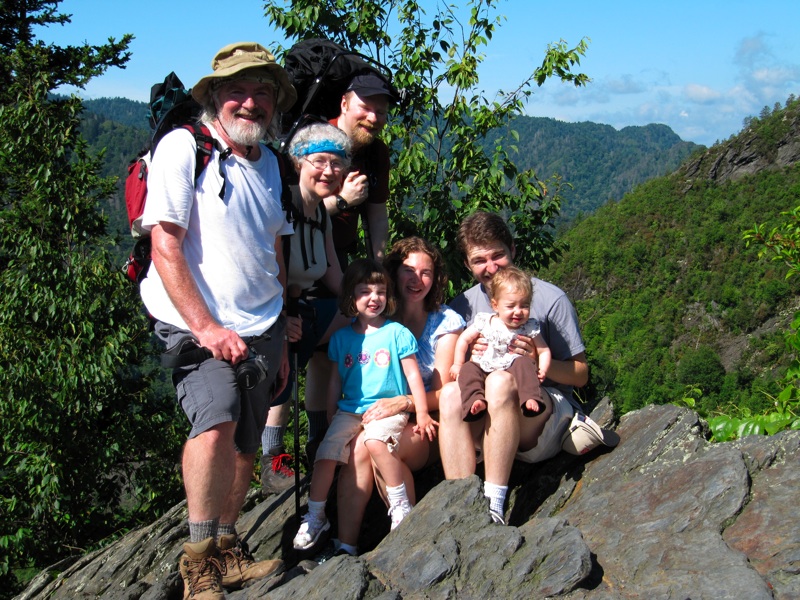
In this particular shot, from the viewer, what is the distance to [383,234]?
4629 mm

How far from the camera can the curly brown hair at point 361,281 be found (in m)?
4.00

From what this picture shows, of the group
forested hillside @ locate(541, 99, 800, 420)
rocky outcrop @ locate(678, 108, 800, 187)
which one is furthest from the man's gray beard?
rocky outcrop @ locate(678, 108, 800, 187)

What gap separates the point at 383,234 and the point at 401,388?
1.08 metres

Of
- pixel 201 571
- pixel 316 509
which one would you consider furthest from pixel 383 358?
pixel 201 571

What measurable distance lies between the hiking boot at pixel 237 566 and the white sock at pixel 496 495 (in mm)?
1066

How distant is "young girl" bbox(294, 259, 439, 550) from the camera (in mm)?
3787

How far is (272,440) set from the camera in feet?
15.2

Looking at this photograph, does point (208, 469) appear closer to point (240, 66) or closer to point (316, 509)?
point (316, 509)

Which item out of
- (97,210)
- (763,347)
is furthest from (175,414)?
(763,347)

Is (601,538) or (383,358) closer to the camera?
(601,538)

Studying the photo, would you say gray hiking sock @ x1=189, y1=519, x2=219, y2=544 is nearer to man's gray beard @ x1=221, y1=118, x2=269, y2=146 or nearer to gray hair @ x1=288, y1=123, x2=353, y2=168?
man's gray beard @ x1=221, y1=118, x2=269, y2=146

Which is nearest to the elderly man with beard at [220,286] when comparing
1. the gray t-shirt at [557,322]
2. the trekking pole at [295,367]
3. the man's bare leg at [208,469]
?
the man's bare leg at [208,469]

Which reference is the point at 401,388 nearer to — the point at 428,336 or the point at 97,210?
the point at 428,336

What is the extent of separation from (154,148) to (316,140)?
0.83 m
